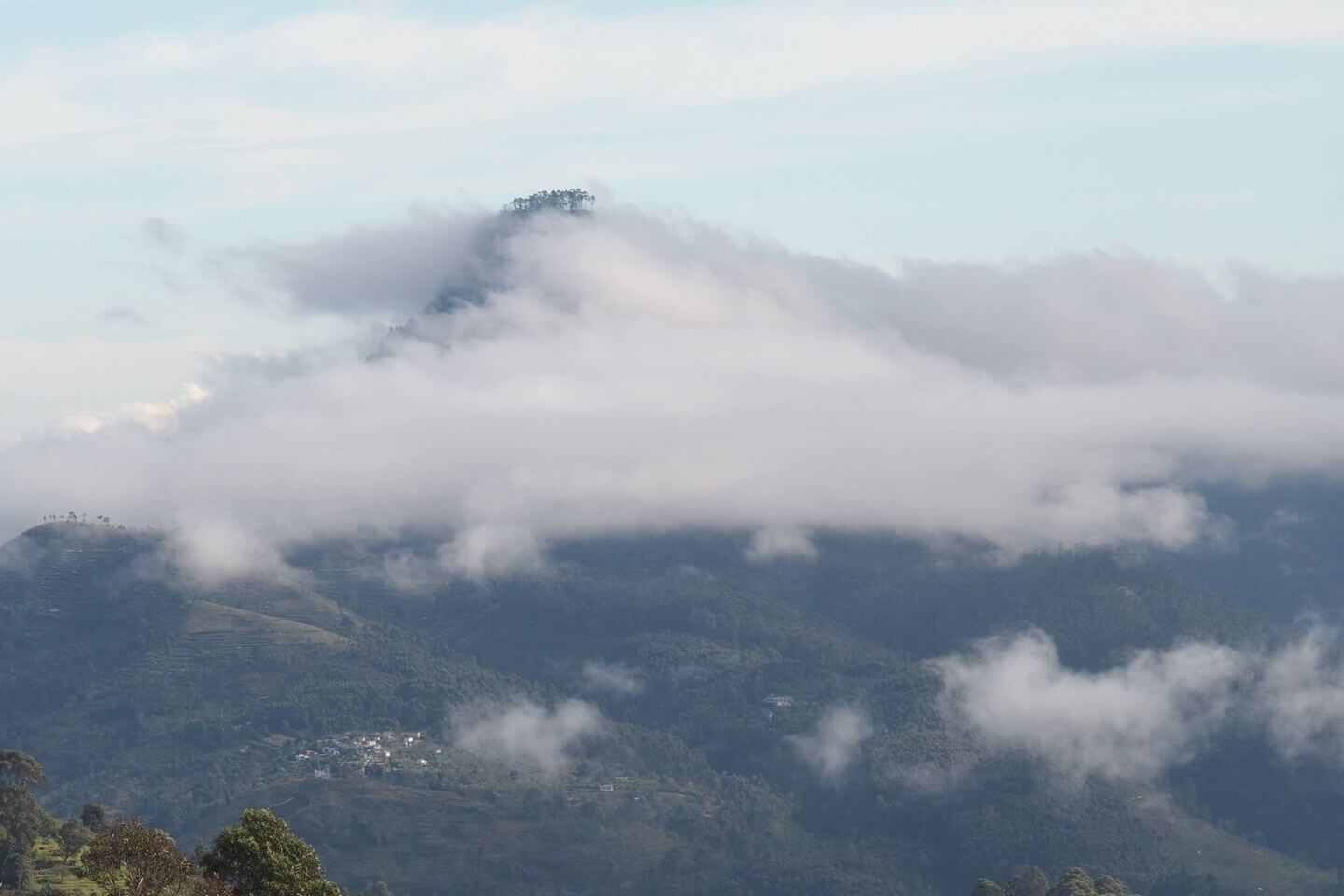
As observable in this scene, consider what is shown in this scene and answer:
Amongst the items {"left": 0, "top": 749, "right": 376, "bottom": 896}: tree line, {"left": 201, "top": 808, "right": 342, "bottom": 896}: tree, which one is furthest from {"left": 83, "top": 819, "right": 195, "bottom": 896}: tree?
{"left": 201, "top": 808, "right": 342, "bottom": 896}: tree

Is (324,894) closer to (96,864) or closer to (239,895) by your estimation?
(239,895)

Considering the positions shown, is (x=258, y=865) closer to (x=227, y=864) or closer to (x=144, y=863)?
(x=227, y=864)

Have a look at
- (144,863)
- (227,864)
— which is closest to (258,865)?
(227,864)

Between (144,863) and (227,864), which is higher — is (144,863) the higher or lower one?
the lower one

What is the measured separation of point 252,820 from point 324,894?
753cm

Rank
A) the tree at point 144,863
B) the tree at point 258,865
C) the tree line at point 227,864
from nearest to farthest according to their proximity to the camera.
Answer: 1. the tree at point 144,863
2. the tree line at point 227,864
3. the tree at point 258,865


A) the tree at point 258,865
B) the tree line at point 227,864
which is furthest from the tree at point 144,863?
the tree at point 258,865

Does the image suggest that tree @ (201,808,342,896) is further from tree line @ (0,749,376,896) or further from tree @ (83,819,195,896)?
tree @ (83,819,195,896)

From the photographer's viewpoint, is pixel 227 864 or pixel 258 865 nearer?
pixel 258 865

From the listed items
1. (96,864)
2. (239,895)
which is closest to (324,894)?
(239,895)

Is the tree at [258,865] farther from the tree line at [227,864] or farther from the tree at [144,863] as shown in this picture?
the tree at [144,863]

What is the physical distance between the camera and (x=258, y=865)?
153m

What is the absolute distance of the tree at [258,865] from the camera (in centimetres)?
15250

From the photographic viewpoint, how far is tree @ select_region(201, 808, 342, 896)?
152500 millimetres
